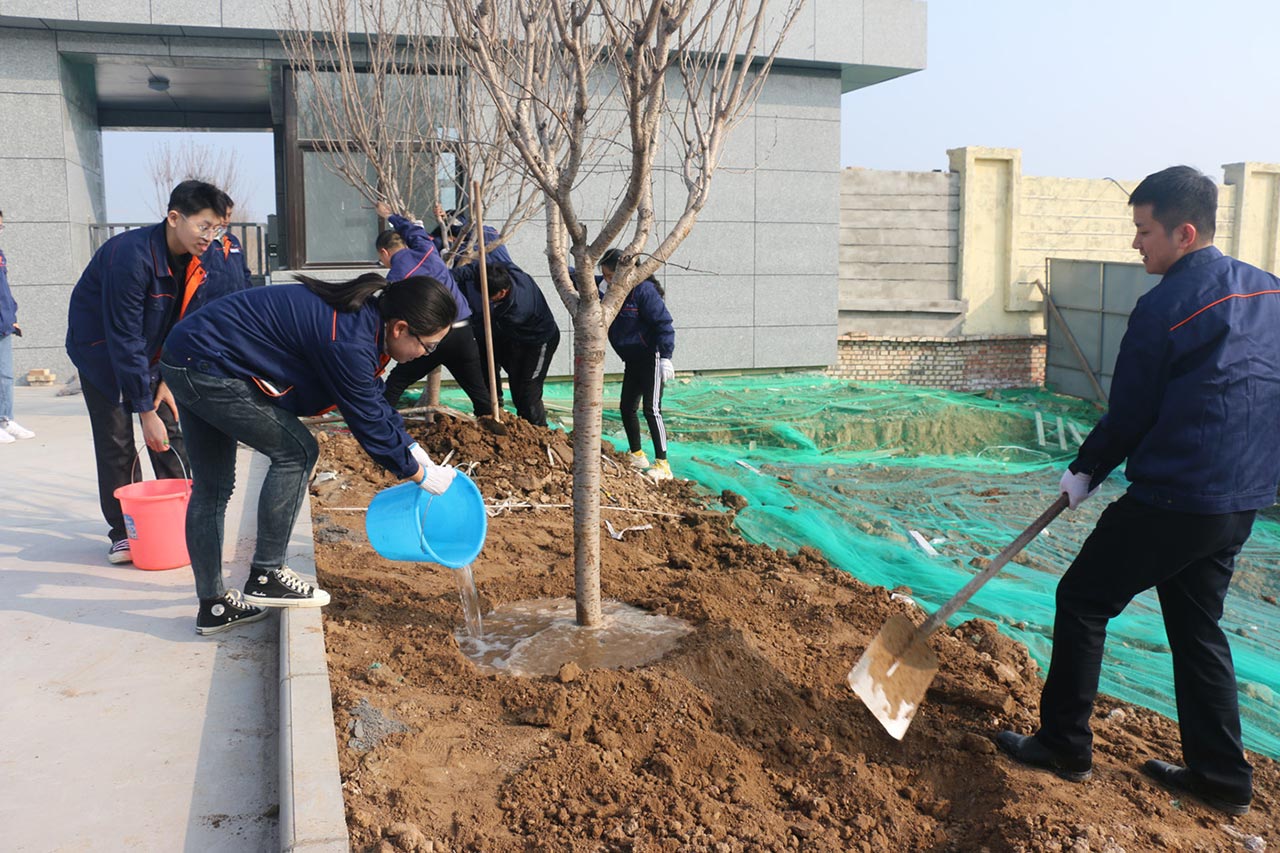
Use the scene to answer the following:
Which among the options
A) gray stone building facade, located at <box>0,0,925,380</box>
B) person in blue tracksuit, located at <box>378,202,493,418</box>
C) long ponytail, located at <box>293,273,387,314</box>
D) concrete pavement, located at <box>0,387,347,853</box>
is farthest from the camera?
gray stone building facade, located at <box>0,0,925,380</box>

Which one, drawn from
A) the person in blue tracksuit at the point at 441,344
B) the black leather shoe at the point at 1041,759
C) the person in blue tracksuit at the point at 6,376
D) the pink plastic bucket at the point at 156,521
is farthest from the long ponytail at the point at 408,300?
the person in blue tracksuit at the point at 6,376

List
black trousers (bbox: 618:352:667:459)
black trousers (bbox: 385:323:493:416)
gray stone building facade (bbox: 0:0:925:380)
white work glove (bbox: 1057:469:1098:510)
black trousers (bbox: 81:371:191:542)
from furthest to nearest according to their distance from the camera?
gray stone building facade (bbox: 0:0:925:380), black trousers (bbox: 618:352:667:459), black trousers (bbox: 385:323:493:416), black trousers (bbox: 81:371:191:542), white work glove (bbox: 1057:469:1098:510)

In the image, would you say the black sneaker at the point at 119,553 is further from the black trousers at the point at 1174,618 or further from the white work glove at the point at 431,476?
the black trousers at the point at 1174,618

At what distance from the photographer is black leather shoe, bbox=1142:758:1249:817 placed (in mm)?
2988

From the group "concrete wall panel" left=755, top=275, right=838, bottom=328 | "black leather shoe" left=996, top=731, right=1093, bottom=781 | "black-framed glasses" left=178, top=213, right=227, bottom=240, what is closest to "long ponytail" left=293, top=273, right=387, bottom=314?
"black-framed glasses" left=178, top=213, right=227, bottom=240

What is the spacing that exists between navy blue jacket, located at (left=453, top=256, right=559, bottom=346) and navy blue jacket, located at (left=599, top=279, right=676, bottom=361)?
532 millimetres

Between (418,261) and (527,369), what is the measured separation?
1.56 m

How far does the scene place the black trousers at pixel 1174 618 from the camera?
115 inches

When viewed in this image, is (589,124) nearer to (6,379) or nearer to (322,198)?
(6,379)

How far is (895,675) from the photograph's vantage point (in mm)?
3373

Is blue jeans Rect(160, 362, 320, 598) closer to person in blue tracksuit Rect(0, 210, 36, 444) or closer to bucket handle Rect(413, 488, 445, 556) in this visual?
bucket handle Rect(413, 488, 445, 556)

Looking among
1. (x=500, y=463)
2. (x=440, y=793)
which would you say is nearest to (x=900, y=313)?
(x=500, y=463)

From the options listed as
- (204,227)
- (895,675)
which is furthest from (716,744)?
(204,227)

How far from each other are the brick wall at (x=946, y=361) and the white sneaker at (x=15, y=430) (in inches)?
361
